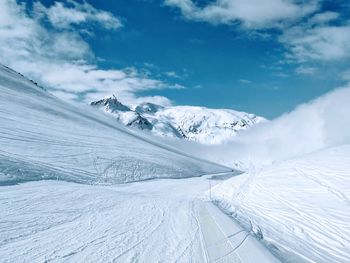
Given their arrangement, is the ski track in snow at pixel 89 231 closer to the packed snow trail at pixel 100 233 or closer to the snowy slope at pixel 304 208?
the packed snow trail at pixel 100 233

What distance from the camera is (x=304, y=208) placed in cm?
1981

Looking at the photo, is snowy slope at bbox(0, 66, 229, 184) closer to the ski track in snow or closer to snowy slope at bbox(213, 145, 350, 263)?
the ski track in snow

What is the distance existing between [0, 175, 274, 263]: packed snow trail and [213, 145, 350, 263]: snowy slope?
181 cm

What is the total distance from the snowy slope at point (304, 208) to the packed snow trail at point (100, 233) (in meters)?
1.81

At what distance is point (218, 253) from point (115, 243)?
8.43ft

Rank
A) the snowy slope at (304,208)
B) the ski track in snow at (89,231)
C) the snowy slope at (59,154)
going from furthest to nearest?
1. the snowy slope at (59,154)
2. the snowy slope at (304,208)
3. the ski track in snow at (89,231)

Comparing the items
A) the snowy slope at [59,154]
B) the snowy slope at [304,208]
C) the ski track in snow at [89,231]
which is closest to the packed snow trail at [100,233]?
the ski track in snow at [89,231]

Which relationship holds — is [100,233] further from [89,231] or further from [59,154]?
[59,154]

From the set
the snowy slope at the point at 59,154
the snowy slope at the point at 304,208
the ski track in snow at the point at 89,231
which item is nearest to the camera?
the ski track in snow at the point at 89,231

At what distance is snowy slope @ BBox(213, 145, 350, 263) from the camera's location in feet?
41.5

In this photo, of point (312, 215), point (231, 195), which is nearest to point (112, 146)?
point (231, 195)

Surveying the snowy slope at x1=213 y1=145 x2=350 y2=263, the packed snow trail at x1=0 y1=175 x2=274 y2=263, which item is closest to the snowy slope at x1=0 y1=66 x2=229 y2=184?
the packed snow trail at x1=0 y1=175 x2=274 y2=263

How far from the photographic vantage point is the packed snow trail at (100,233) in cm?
885

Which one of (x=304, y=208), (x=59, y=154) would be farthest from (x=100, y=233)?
(x=59, y=154)
